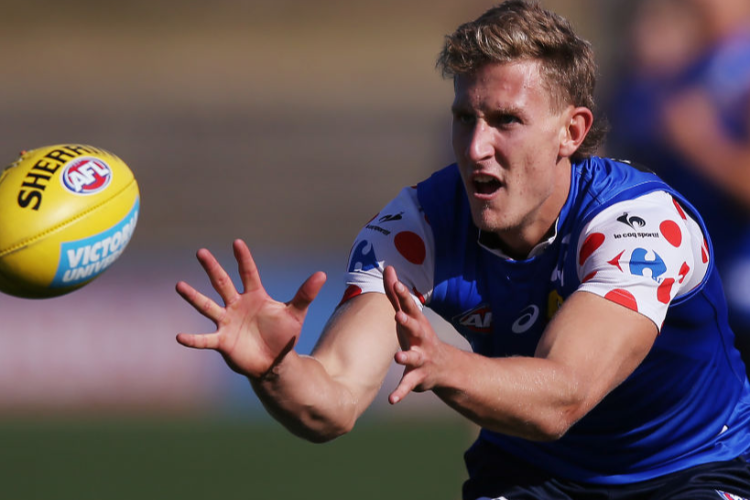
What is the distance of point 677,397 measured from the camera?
378 centimetres

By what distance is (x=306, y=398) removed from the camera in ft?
10.7

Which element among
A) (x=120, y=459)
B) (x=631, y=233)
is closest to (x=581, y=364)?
(x=631, y=233)

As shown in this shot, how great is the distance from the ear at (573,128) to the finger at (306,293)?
3.98 ft

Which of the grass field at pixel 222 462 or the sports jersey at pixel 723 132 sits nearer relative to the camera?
the sports jersey at pixel 723 132

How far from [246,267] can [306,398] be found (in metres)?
0.47

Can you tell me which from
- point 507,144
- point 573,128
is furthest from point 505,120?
point 573,128

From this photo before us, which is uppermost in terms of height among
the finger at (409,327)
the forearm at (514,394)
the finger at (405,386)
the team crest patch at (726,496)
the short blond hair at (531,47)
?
the short blond hair at (531,47)

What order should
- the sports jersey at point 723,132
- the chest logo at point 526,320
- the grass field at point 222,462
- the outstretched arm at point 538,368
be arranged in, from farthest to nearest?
1. the grass field at point 222,462
2. the sports jersey at point 723,132
3. the chest logo at point 526,320
4. the outstretched arm at point 538,368

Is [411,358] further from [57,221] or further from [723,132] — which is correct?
[723,132]

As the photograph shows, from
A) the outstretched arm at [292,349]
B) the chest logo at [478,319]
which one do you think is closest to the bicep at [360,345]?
the outstretched arm at [292,349]

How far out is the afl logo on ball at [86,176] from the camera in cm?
379

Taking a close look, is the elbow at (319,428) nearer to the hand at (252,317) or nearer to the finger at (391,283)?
the hand at (252,317)

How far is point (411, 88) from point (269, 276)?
347 inches

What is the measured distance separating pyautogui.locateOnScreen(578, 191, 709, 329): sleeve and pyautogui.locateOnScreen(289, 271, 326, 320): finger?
877 millimetres
